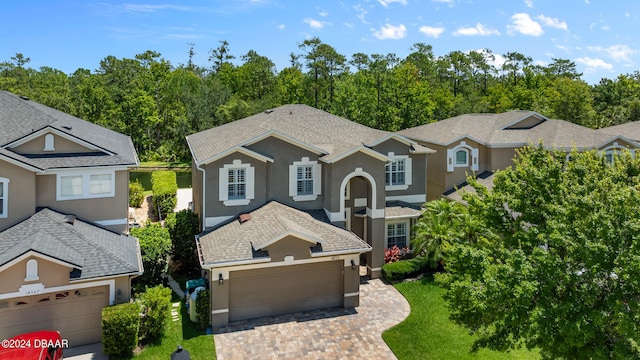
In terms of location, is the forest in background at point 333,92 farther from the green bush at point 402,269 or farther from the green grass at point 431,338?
the green grass at point 431,338

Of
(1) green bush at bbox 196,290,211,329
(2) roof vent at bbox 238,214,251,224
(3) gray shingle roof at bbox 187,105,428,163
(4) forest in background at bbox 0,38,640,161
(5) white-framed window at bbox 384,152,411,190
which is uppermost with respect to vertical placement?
(4) forest in background at bbox 0,38,640,161

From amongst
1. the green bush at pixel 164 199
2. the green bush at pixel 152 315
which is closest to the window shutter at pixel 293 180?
the green bush at pixel 152 315

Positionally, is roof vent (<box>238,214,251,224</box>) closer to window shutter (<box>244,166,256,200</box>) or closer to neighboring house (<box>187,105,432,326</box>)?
neighboring house (<box>187,105,432,326</box>)

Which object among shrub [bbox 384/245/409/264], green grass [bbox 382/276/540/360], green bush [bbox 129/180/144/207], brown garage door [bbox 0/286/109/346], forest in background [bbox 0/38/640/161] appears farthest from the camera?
forest in background [bbox 0/38/640/161]

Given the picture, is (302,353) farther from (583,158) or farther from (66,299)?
(583,158)

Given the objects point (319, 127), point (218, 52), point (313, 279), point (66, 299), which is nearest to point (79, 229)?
point (66, 299)

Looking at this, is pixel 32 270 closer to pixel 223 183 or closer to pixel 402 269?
pixel 223 183

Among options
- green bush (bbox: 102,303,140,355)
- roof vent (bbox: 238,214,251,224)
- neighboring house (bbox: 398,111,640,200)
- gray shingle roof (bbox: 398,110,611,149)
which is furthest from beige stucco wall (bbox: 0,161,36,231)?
gray shingle roof (bbox: 398,110,611,149)
